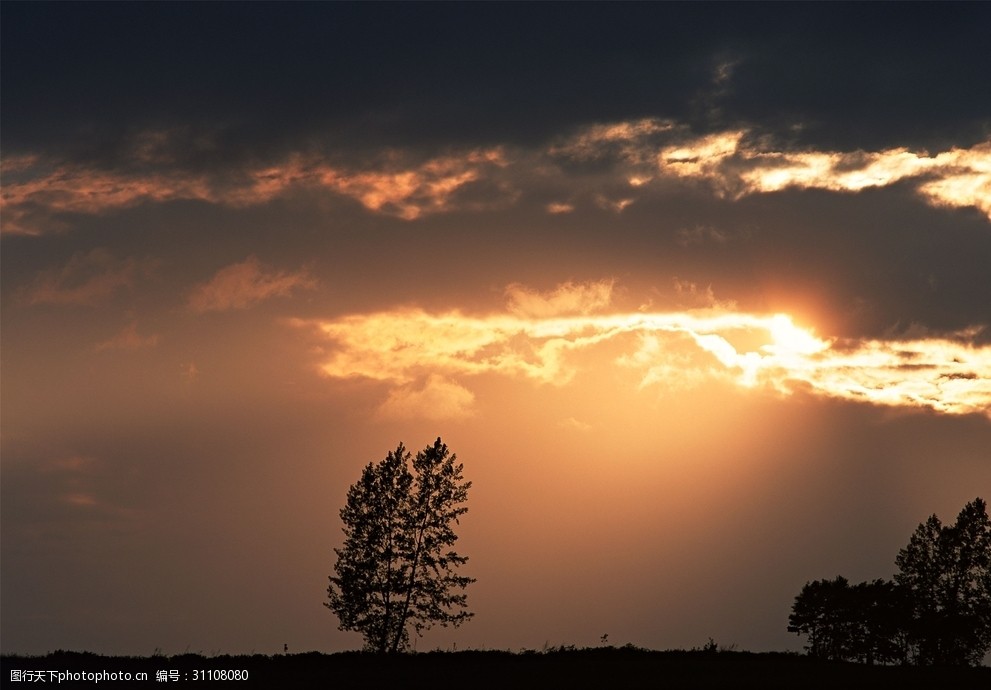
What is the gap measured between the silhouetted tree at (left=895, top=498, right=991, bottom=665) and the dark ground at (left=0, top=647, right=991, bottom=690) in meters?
30.2

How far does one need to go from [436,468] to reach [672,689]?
27.0m

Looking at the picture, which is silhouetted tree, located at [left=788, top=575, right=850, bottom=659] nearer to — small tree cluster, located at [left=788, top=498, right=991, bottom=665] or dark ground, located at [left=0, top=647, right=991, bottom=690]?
small tree cluster, located at [left=788, top=498, right=991, bottom=665]

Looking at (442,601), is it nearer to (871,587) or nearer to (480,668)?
(480,668)

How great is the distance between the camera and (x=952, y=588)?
9494 centimetres

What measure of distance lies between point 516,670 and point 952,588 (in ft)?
159

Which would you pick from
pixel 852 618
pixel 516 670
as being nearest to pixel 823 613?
pixel 852 618

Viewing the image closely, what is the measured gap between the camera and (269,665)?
64.0 meters

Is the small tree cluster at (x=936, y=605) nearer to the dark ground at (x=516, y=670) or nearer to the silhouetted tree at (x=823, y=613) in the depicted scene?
the silhouetted tree at (x=823, y=613)

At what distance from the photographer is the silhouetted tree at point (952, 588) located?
9381 centimetres

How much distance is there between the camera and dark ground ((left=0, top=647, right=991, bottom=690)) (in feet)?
187

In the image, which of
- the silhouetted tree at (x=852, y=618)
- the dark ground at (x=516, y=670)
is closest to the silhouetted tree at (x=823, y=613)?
the silhouetted tree at (x=852, y=618)

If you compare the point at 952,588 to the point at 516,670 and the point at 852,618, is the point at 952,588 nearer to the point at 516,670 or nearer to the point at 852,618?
the point at 852,618

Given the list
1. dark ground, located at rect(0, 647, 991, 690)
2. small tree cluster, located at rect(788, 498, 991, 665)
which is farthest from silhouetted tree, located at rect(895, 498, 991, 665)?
dark ground, located at rect(0, 647, 991, 690)

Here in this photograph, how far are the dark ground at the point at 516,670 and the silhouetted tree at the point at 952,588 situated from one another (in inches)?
1187
